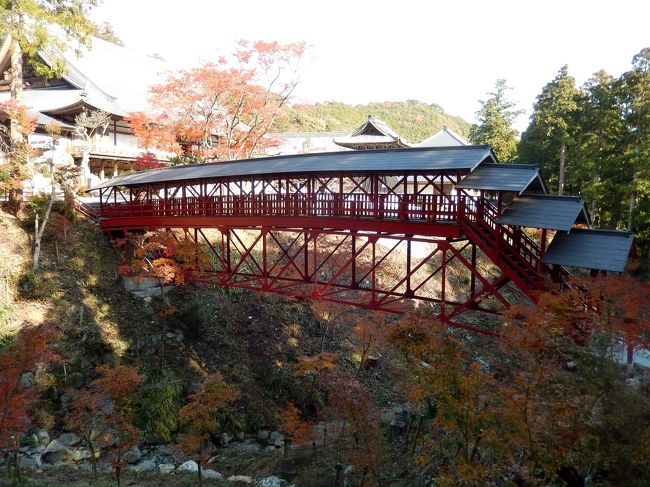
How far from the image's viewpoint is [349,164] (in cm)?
1298

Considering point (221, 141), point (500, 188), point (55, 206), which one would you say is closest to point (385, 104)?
point (221, 141)

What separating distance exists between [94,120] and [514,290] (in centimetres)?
2835

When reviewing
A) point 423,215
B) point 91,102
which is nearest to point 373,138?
point 91,102

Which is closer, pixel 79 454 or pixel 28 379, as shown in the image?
pixel 79 454

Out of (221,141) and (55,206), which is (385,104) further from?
(55,206)

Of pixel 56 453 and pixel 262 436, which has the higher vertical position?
pixel 56 453

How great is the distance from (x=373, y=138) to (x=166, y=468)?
28382 millimetres

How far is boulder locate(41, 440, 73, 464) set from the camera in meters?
13.2

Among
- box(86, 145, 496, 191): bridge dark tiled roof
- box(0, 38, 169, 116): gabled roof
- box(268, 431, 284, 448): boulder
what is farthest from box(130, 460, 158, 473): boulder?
box(0, 38, 169, 116): gabled roof

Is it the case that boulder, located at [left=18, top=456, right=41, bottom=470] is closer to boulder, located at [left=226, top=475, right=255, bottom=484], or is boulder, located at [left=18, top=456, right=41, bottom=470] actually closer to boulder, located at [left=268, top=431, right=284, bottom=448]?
boulder, located at [left=226, top=475, right=255, bottom=484]

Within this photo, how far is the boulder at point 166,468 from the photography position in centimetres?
1352

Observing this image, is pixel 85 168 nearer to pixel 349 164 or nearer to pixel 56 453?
pixel 56 453

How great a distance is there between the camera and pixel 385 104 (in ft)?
313

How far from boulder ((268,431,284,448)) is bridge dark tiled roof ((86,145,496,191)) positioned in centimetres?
979
